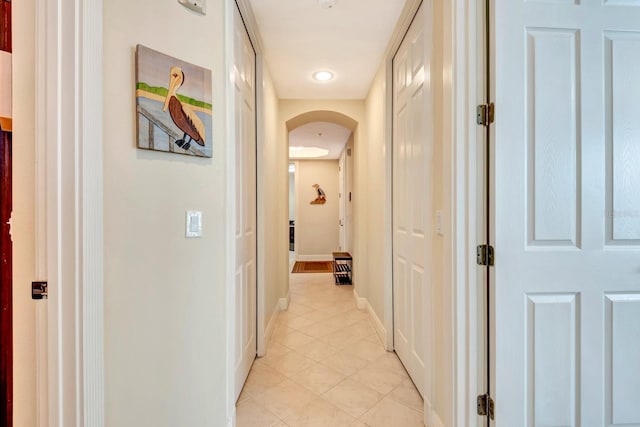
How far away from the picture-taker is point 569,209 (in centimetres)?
132

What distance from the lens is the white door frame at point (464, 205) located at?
137cm

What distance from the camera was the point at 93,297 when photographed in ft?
3.35

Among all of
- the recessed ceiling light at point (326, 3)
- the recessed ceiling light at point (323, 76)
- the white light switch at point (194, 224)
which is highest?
the recessed ceiling light at point (326, 3)

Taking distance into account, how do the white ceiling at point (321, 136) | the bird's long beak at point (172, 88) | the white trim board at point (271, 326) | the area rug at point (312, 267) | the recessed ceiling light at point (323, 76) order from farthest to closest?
the area rug at point (312, 267) → the white ceiling at point (321, 136) → the recessed ceiling light at point (323, 76) → the white trim board at point (271, 326) → the bird's long beak at point (172, 88)

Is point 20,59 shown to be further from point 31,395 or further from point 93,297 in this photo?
point 31,395

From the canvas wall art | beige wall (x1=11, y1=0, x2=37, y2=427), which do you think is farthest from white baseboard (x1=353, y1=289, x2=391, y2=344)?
beige wall (x1=11, y1=0, x2=37, y2=427)

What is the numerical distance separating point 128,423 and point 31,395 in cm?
33

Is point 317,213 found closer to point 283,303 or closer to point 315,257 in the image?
point 315,257

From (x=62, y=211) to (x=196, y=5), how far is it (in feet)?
3.43

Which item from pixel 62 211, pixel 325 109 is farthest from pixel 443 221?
pixel 325 109

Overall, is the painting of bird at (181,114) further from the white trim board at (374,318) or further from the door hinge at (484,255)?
the white trim board at (374,318)

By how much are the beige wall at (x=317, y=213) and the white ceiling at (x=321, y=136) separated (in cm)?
111

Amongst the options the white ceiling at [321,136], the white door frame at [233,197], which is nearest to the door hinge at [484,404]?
the white door frame at [233,197]

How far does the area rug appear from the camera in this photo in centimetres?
630
